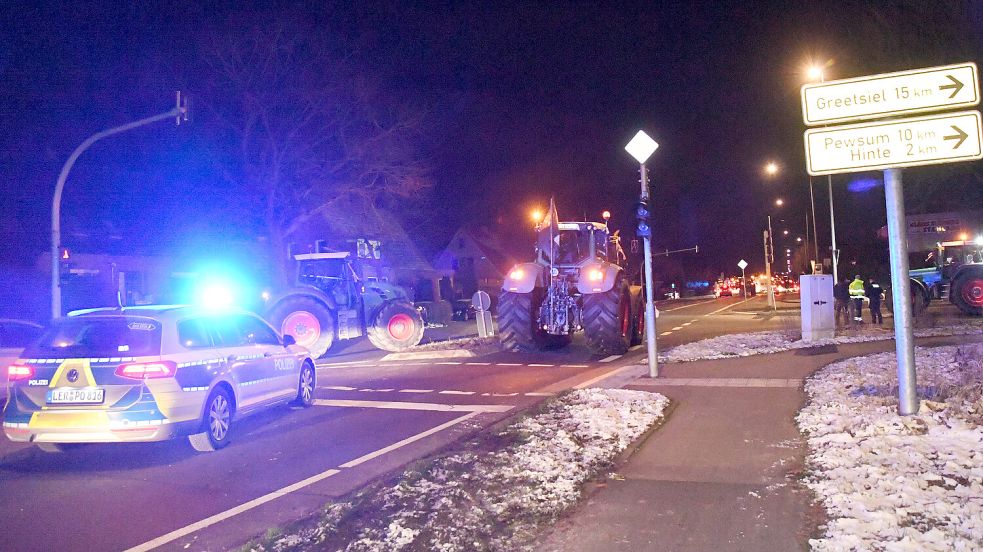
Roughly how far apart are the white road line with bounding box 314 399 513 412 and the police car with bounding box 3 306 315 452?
286cm

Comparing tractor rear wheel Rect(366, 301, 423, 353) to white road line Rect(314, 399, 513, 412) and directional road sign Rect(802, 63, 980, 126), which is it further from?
directional road sign Rect(802, 63, 980, 126)

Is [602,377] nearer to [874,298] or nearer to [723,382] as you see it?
[723,382]

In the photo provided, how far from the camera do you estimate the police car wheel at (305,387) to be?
1091cm

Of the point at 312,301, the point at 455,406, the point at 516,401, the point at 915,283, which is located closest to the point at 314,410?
the point at 455,406

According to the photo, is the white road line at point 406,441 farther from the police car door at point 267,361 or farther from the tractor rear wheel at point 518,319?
the tractor rear wheel at point 518,319

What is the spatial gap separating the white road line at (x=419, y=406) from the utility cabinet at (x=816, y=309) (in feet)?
32.5

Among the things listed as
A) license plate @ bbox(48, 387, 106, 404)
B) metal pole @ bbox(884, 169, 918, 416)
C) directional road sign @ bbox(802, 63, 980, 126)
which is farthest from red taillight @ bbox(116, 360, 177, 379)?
metal pole @ bbox(884, 169, 918, 416)

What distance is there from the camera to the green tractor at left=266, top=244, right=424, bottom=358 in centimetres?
1834

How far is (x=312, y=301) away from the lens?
60.2ft

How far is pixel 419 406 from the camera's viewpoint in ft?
36.2

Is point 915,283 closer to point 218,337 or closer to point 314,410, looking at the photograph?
point 314,410

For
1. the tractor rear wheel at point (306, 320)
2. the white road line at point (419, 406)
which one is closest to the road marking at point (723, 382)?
the white road line at point (419, 406)

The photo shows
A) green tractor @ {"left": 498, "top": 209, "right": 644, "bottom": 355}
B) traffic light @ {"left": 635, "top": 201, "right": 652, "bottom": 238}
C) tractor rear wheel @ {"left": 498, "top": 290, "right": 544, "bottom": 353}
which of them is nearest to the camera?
traffic light @ {"left": 635, "top": 201, "right": 652, "bottom": 238}

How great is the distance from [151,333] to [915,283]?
2519 centimetres
